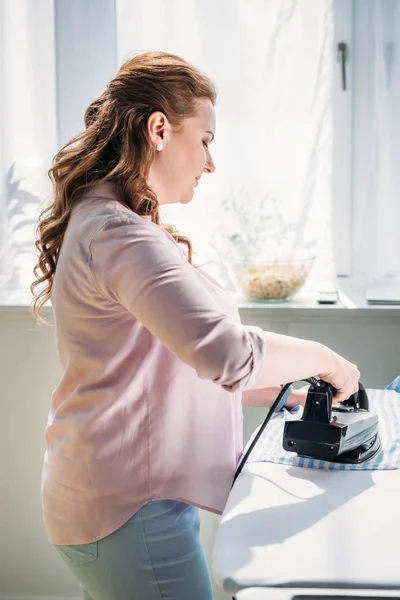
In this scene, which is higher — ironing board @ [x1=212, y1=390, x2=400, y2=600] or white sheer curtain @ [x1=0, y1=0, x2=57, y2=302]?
white sheer curtain @ [x1=0, y1=0, x2=57, y2=302]

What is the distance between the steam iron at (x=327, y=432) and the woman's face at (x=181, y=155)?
41 centimetres

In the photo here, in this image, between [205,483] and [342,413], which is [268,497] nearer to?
[205,483]

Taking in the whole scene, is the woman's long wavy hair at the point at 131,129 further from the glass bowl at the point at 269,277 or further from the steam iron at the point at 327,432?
the glass bowl at the point at 269,277

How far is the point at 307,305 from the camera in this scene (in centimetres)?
211

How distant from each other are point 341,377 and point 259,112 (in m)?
1.16

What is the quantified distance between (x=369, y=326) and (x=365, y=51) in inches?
33.3

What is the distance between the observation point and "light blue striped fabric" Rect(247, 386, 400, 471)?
132 cm

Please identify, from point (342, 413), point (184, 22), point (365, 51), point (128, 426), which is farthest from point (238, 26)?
point (128, 426)

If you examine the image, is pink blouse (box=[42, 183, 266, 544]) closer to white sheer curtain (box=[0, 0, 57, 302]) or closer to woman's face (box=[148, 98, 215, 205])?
woman's face (box=[148, 98, 215, 205])

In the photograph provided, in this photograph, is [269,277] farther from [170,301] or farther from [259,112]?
[170,301]

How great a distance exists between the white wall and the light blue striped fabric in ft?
1.29

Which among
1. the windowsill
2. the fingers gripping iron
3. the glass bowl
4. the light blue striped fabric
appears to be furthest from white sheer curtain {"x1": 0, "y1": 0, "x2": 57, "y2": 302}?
the fingers gripping iron

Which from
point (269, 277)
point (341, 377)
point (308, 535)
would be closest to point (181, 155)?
point (341, 377)

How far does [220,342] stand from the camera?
101cm
